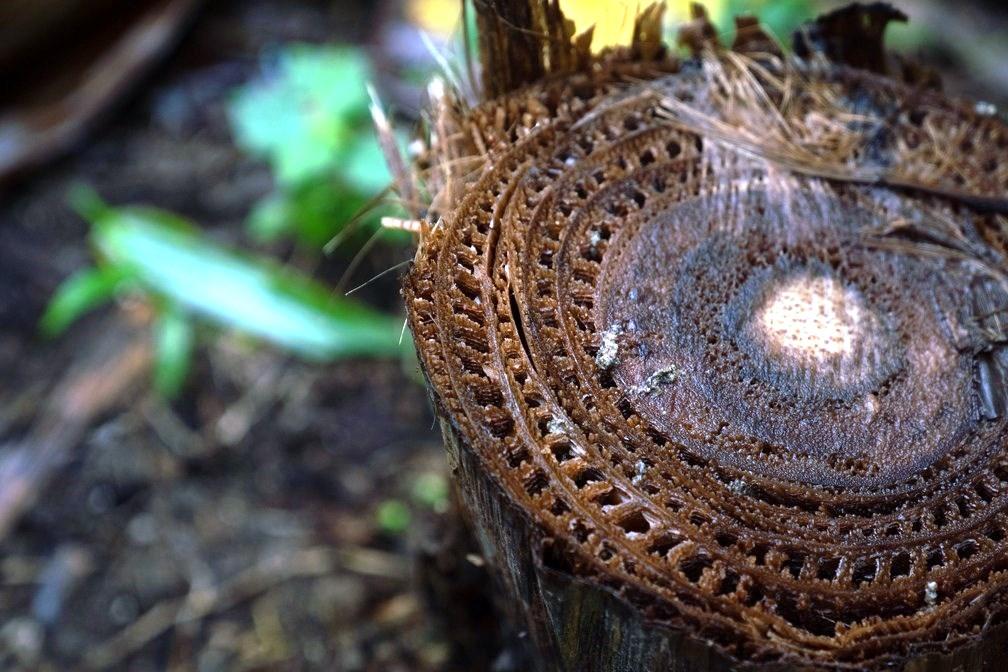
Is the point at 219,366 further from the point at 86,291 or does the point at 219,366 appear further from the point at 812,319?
the point at 812,319

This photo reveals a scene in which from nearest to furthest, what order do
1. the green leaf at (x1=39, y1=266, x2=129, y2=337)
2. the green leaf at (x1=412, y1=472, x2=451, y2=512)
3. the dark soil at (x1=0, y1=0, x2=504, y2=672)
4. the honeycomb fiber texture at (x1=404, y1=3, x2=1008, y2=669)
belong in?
the honeycomb fiber texture at (x1=404, y1=3, x2=1008, y2=669) < the dark soil at (x1=0, y1=0, x2=504, y2=672) < the green leaf at (x1=412, y1=472, x2=451, y2=512) < the green leaf at (x1=39, y1=266, x2=129, y2=337)

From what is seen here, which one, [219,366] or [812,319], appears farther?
[219,366]

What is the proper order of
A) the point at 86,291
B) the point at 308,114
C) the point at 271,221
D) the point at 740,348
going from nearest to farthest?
the point at 740,348 → the point at 86,291 → the point at 308,114 → the point at 271,221

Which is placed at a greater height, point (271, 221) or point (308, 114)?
point (308, 114)

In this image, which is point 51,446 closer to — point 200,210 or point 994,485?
point 200,210

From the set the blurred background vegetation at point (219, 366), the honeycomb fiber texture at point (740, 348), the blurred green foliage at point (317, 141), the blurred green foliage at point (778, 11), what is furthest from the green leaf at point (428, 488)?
the blurred green foliage at point (778, 11)

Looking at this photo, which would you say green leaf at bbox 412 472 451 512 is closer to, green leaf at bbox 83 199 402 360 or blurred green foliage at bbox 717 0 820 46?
green leaf at bbox 83 199 402 360

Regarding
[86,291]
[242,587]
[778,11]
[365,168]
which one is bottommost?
[242,587]

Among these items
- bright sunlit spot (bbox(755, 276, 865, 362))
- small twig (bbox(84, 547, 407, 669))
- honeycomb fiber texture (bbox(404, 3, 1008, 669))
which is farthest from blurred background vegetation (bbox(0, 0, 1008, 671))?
bright sunlit spot (bbox(755, 276, 865, 362))

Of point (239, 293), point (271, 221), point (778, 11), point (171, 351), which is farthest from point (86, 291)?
point (778, 11)
